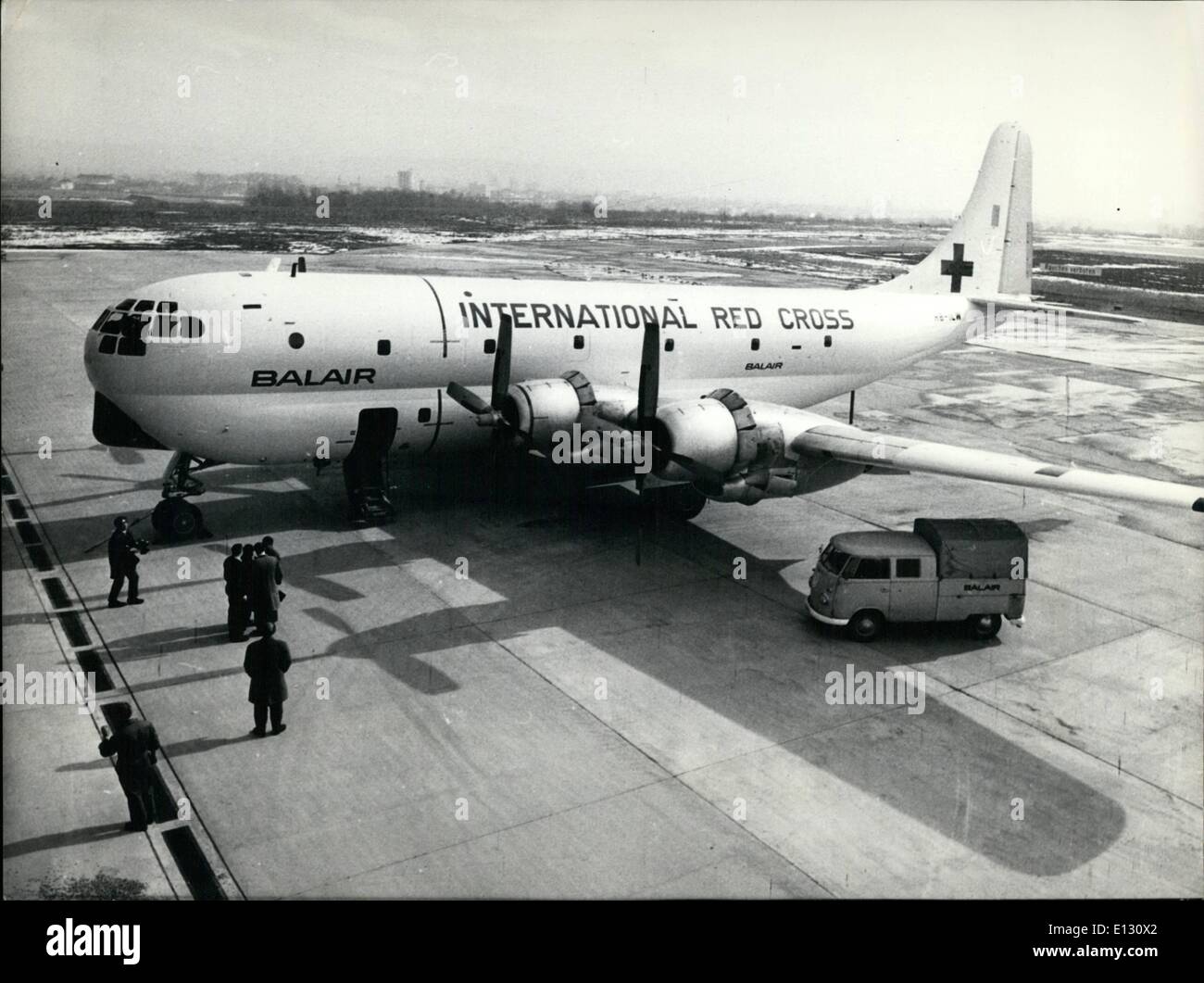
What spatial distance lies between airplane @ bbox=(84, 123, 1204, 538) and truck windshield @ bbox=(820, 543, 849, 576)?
235 cm

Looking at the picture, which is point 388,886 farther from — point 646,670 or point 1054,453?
point 1054,453

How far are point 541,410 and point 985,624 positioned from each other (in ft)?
27.8

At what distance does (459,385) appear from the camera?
19109mm

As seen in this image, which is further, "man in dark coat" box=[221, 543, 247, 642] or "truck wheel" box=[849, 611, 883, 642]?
"truck wheel" box=[849, 611, 883, 642]

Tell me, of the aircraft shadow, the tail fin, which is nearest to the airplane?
the aircraft shadow

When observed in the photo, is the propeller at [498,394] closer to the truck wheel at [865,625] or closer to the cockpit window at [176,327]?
the cockpit window at [176,327]

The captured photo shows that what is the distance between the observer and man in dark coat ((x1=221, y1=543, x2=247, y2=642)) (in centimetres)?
1417

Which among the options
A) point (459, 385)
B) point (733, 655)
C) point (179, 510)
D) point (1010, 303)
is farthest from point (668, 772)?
point (1010, 303)

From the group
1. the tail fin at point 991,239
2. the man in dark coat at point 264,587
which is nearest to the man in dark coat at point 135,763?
the man in dark coat at point 264,587

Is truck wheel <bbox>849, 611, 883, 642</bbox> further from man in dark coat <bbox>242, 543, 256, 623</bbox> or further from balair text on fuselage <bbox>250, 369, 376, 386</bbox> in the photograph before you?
balair text on fuselage <bbox>250, 369, 376, 386</bbox>

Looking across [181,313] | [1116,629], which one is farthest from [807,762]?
[181,313]
